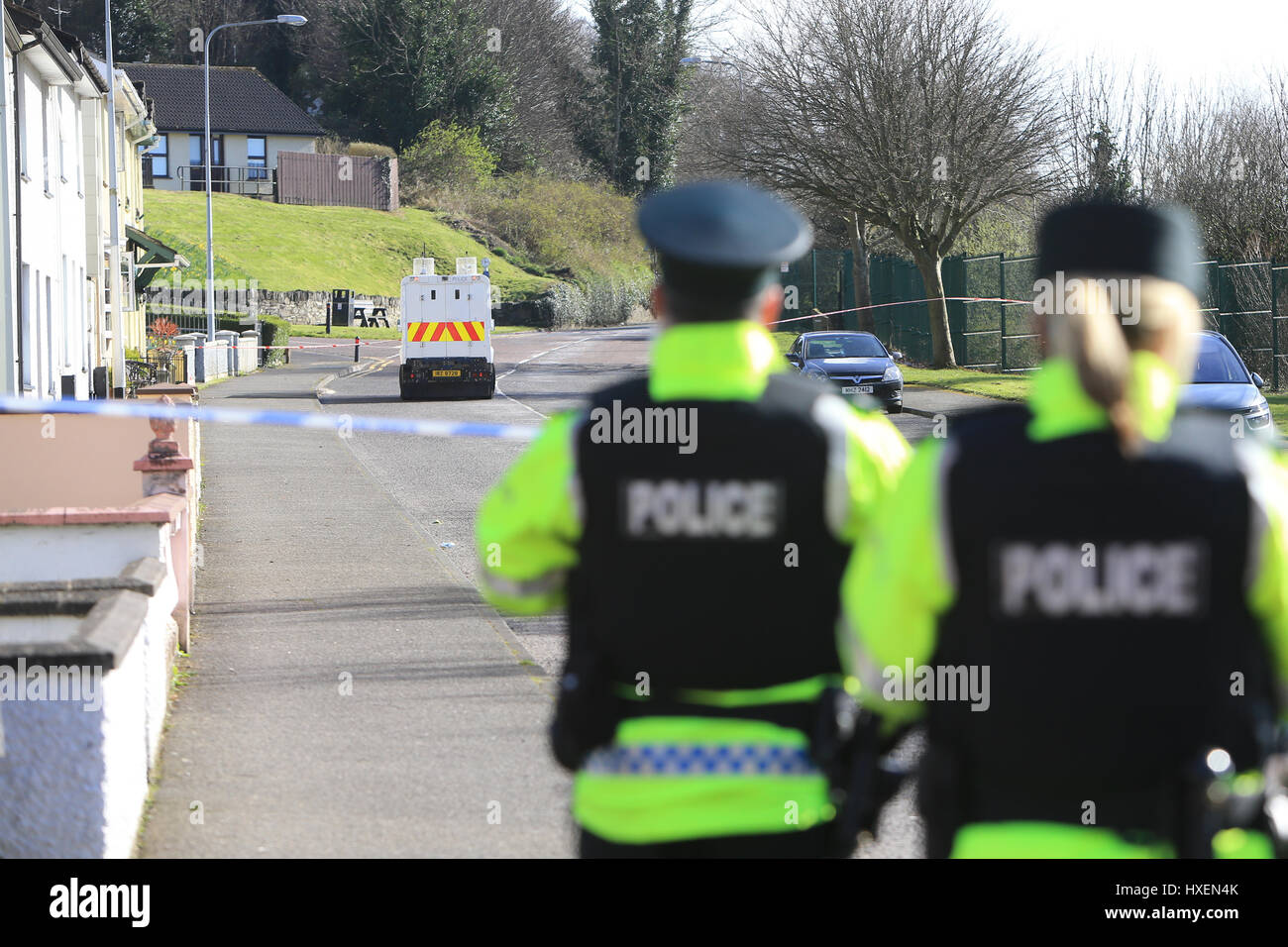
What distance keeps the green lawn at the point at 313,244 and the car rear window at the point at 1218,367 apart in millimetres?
45958

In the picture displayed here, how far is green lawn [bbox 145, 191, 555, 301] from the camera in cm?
5966

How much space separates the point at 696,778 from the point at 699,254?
36.0 inches

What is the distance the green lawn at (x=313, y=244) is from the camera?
5966cm

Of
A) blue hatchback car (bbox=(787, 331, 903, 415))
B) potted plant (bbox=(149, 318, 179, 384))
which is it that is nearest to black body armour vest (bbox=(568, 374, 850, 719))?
blue hatchback car (bbox=(787, 331, 903, 415))

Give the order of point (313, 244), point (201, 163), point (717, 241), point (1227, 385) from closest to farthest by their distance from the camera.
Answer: point (717, 241), point (1227, 385), point (313, 244), point (201, 163)

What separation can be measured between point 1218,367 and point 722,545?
15034 millimetres

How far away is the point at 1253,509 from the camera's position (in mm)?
2248

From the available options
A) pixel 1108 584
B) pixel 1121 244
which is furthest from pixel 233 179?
pixel 1108 584

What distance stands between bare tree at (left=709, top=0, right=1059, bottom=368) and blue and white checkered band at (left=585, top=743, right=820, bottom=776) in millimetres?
31646

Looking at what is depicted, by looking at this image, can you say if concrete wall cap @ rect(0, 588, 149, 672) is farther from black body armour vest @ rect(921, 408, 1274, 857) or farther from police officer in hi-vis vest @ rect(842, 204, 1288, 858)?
black body armour vest @ rect(921, 408, 1274, 857)

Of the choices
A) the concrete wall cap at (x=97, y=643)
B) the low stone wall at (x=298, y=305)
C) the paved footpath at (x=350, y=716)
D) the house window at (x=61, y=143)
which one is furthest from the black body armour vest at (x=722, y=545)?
the low stone wall at (x=298, y=305)

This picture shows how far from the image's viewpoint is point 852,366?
979 inches

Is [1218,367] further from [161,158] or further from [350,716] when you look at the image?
[161,158]

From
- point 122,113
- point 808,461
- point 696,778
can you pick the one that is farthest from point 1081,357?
point 122,113
